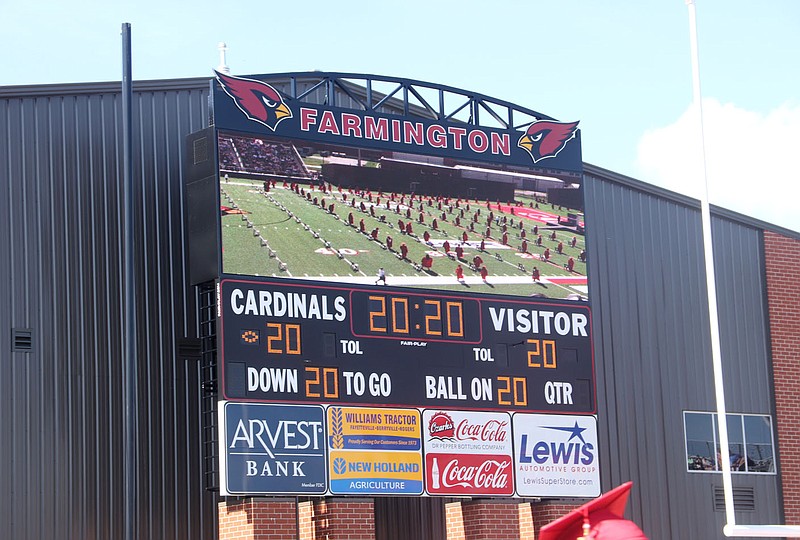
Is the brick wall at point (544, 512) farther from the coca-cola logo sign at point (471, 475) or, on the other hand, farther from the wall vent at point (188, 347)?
the wall vent at point (188, 347)

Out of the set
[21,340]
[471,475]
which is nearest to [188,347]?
[21,340]

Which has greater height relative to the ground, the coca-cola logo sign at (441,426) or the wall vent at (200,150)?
the wall vent at (200,150)

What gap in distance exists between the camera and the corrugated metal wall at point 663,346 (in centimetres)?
2161

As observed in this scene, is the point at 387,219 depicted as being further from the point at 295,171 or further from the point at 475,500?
the point at 475,500

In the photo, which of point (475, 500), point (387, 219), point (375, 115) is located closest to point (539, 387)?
point (475, 500)

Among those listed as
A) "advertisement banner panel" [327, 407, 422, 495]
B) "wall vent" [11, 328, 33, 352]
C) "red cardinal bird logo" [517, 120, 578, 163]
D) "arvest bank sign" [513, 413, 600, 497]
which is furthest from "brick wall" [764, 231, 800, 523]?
"wall vent" [11, 328, 33, 352]

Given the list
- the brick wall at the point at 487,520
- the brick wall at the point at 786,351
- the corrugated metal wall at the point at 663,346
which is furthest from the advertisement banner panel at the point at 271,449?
the brick wall at the point at 786,351

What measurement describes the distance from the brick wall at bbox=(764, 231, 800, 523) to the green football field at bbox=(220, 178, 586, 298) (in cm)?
642

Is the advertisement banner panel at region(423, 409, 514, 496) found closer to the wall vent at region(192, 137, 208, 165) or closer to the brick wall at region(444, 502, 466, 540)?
the brick wall at region(444, 502, 466, 540)

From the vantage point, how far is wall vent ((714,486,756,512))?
73.8 feet

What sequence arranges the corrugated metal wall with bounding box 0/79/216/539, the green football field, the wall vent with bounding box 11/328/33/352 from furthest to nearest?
the wall vent with bounding box 11/328/33/352 < the corrugated metal wall with bounding box 0/79/216/539 < the green football field

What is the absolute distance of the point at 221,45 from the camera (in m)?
19.1

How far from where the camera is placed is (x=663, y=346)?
22438mm

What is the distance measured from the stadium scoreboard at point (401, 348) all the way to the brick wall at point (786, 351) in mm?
6497
